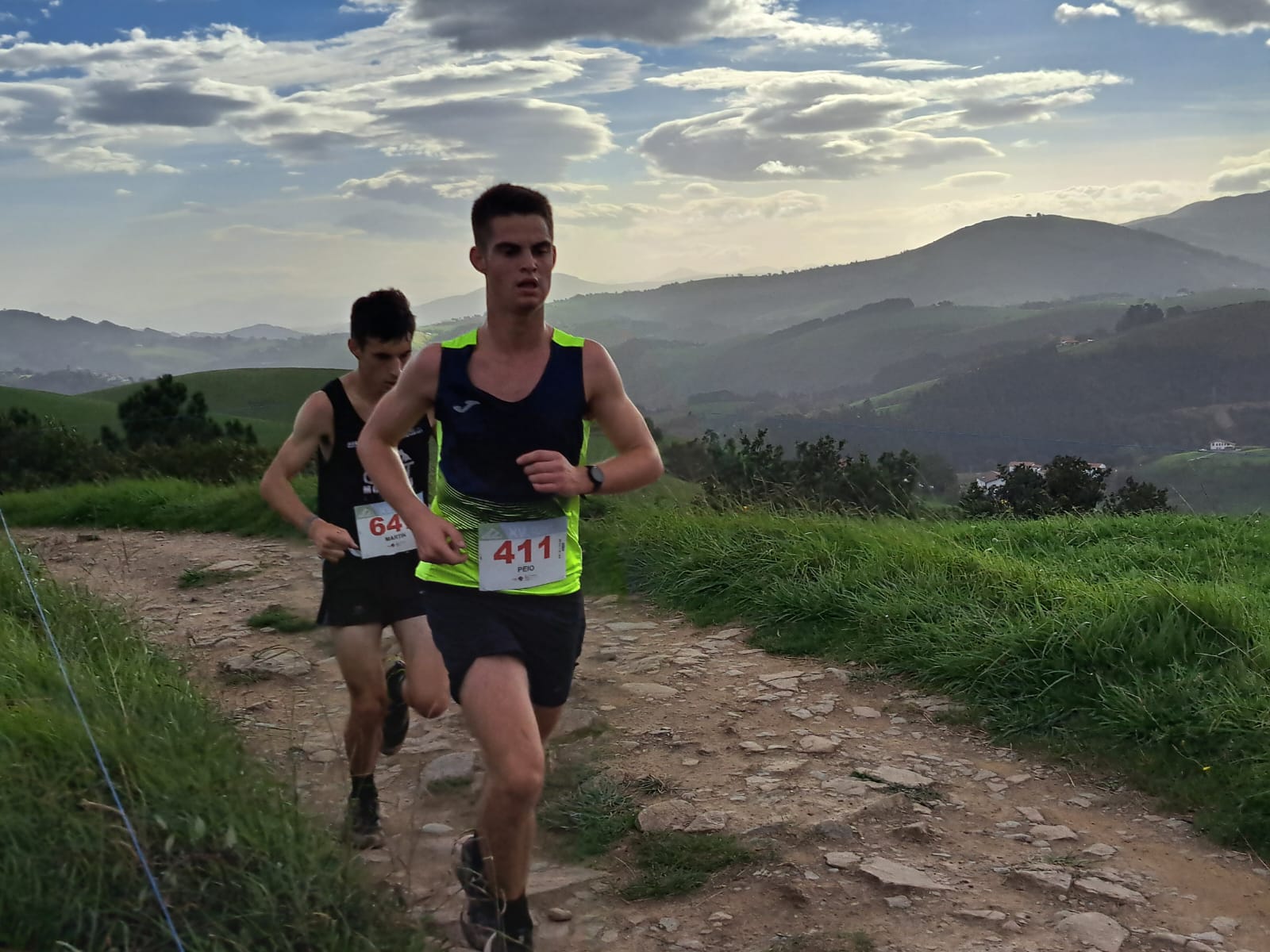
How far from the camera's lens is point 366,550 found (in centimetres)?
407

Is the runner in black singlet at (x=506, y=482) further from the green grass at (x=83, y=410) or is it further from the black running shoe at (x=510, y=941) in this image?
the green grass at (x=83, y=410)

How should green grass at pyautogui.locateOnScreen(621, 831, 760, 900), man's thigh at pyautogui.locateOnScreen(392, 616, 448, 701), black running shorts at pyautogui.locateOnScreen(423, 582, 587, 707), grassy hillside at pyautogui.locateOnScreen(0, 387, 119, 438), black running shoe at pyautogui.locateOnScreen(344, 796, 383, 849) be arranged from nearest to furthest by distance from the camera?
1. black running shorts at pyautogui.locateOnScreen(423, 582, 587, 707)
2. green grass at pyautogui.locateOnScreen(621, 831, 760, 900)
3. black running shoe at pyautogui.locateOnScreen(344, 796, 383, 849)
4. man's thigh at pyautogui.locateOnScreen(392, 616, 448, 701)
5. grassy hillside at pyautogui.locateOnScreen(0, 387, 119, 438)

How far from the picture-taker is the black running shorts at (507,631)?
3016 millimetres

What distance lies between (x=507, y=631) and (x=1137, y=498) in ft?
48.3

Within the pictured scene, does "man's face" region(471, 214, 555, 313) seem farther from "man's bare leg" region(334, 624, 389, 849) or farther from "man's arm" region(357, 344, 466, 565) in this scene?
"man's bare leg" region(334, 624, 389, 849)

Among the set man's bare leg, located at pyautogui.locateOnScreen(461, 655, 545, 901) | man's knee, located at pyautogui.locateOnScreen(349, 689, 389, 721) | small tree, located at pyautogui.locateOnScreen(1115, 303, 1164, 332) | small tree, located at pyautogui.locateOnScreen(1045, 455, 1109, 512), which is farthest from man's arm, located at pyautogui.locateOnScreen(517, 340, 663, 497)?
small tree, located at pyautogui.locateOnScreen(1115, 303, 1164, 332)

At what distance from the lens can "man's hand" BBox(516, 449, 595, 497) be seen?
281cm

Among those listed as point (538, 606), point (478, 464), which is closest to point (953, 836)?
point (538, 606)

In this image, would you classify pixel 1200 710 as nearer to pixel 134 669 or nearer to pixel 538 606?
pixel 538 606

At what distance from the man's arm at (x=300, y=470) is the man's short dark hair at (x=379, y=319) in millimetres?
303

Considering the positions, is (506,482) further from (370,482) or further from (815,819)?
(815,819)

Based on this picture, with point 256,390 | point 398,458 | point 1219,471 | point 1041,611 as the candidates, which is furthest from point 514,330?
point 1219,471

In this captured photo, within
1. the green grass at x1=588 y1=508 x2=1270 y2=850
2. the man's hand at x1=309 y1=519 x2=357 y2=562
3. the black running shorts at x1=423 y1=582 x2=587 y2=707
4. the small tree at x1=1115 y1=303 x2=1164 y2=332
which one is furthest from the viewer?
the small tree at x1=1115 y1=303 x2=1164 y2=332

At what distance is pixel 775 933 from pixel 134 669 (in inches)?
122
